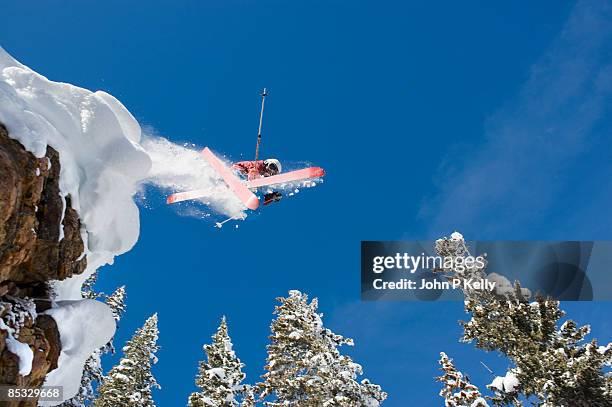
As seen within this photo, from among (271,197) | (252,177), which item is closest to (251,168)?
(252,177)

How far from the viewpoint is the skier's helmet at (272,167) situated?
2297cm

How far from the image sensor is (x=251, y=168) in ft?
76.7

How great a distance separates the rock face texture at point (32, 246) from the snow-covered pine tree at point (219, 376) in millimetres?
11888

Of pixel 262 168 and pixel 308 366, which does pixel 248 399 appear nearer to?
pixel 308 366

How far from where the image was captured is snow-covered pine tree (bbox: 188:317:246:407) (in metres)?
20.6

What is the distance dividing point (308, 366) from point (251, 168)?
32.4ft

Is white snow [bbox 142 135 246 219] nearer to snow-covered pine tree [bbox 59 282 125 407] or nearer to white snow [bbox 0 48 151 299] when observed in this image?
snow-covered pine tree [bbox 59 282 125 407]

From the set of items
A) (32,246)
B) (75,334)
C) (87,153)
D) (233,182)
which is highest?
(233,182)

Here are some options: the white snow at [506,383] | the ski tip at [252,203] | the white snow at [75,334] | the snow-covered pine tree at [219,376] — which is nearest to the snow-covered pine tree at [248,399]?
the snow-covered pine tree at [219,376]

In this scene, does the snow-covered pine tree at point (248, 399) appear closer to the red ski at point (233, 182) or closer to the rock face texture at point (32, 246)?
the red ski at point (233, 182)

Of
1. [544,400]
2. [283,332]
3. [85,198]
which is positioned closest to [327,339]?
[283,332]

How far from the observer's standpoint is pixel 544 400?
14.2 meters

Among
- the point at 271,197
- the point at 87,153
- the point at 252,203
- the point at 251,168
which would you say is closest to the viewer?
the point at 87,153

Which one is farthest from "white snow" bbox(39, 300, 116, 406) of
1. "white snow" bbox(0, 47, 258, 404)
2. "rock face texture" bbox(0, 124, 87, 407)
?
"rock face texture" bbox(0, 124, 87, 407)
